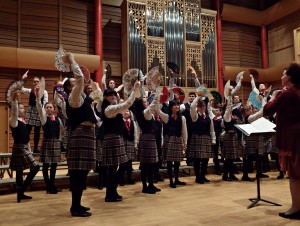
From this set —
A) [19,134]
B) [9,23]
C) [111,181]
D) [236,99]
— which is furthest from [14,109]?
[9,23]

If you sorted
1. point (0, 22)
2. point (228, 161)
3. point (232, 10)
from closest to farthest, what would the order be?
point (228, 161), point (0, 22), point (232, 10)

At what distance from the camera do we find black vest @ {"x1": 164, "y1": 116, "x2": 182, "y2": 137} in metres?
5.06

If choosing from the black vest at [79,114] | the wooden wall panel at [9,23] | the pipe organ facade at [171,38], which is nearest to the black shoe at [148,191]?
the black vest at [79,114]

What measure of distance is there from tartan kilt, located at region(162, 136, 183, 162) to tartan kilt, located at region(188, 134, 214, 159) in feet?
1.44

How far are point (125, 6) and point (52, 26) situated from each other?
2.18 meters

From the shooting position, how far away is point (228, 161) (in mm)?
5766

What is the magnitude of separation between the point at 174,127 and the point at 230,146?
49.9 inches

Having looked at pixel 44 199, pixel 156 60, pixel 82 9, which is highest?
pixel 82 9

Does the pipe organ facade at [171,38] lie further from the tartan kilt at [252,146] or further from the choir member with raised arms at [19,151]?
the choir member with raised arms at [19,151]

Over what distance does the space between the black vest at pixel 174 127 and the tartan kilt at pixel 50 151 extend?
1.73 meters

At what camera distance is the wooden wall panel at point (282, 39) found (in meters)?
10.8

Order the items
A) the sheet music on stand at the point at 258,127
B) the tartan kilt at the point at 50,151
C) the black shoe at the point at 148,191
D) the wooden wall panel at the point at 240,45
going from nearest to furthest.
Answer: the sheet music on stand at the point at 258,127 < the black shoe at the point at 148,191 < the tartan kilt at the point at 50,151 < the wooden wall panel at the point at 240,45

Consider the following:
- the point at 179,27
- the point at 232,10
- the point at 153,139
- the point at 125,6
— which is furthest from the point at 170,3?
the point at 153,139

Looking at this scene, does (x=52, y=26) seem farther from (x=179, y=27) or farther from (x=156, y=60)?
(x=179, y=27)
